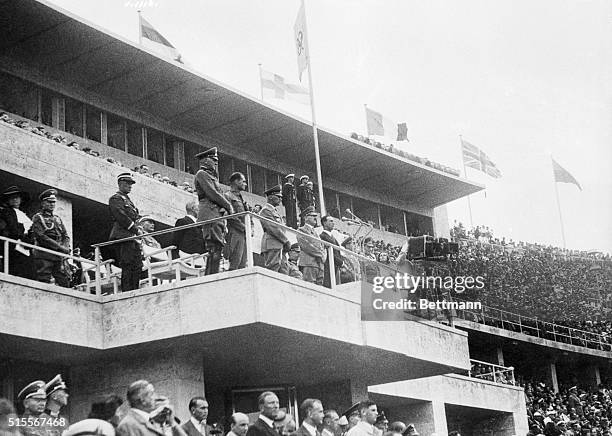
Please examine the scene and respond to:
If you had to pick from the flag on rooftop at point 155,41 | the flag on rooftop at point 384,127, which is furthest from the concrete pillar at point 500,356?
the flag on rooftop at point 155,41

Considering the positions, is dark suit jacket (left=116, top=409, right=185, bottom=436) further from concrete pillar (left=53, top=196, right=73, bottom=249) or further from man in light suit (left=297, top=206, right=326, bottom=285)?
concrete pillar (left=53, top=196, right=73, bottom=249)

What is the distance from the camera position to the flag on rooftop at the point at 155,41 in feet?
81.8

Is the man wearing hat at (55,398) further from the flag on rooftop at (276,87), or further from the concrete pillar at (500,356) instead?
the concrete pillar at (500,356)

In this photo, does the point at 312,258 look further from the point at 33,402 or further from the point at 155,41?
the point at 155,41

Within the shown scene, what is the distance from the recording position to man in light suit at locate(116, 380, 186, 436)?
762 centimetres

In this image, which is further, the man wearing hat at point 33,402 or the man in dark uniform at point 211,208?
the man in dark uniform at point 211,208

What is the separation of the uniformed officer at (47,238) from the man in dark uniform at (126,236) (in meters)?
0.71

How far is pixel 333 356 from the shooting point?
1497cm

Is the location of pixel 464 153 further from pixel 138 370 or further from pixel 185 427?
pixel 185 427

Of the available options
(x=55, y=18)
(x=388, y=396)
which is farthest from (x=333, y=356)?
(x=55, y=18)

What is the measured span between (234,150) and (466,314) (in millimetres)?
10183

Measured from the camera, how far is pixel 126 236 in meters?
13.0

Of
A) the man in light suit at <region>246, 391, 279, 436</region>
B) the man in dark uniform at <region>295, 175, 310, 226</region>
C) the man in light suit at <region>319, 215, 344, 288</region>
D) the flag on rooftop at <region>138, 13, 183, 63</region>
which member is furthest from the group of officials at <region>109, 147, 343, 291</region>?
the flag on rooftop at <region>138, 13, 183, 63</region>

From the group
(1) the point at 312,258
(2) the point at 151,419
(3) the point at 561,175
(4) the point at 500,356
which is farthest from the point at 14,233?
(3) the point at 561,175
